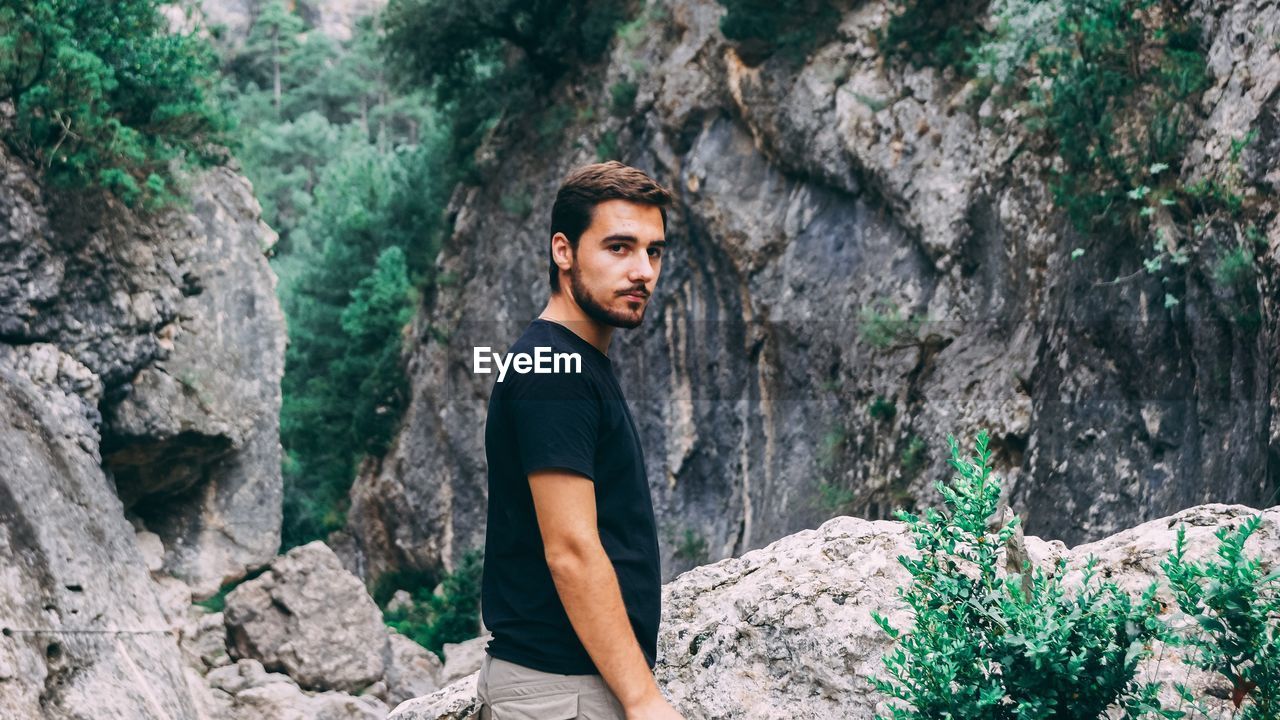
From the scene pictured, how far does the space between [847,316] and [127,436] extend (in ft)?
28.8

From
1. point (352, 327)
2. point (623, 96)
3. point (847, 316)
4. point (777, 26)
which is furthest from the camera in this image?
point (352, 327)

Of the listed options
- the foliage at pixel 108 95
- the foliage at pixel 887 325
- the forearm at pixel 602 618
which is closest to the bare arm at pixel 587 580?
the forearm at pixel 602 618

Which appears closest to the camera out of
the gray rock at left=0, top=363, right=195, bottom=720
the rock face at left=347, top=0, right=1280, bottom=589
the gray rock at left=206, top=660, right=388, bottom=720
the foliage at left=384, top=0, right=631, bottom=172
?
the gray rock at left=0, top=363, right=195, bottom=720

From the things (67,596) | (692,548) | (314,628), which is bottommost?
(314,628)

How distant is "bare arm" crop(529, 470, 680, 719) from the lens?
2.08 m

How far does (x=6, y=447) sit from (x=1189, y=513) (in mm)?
8352

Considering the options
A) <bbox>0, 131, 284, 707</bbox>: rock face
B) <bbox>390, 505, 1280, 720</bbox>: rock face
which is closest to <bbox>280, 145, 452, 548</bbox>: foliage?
<bbox>0, 131, 284, 707</bbox>: rock face

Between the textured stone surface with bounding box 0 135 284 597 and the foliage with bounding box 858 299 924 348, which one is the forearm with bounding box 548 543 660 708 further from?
the textured stone surface with bounding box 0 135 284 597

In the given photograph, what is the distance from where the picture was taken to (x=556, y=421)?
2.11m

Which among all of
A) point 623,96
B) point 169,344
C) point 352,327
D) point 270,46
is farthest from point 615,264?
point 270,46

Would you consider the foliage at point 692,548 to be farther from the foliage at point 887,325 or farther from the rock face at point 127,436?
the rock face at point 127,436

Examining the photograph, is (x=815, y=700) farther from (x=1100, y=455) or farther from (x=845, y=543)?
(x=1100, y=455)

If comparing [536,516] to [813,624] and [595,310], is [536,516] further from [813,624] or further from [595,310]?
→ [813,624]

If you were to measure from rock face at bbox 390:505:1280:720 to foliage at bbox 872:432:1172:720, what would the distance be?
371mm
